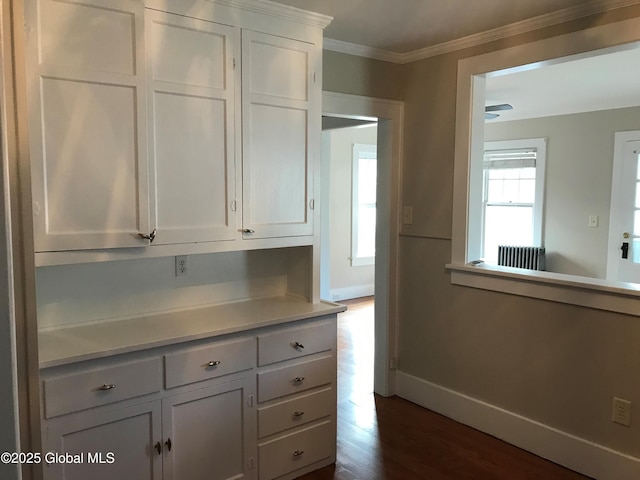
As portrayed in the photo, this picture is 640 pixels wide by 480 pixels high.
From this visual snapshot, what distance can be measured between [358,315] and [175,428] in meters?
3.91

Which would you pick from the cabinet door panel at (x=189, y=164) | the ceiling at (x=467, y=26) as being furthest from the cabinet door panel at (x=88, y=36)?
the ceiling at (x=467, y=26)

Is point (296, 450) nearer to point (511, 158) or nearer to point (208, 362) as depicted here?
point (208, 362)

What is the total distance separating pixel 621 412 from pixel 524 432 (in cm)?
56

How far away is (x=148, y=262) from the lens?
2.51 meters

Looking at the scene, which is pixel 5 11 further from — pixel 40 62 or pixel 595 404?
pixel 595 404

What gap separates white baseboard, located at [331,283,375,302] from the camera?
6694 millimetres

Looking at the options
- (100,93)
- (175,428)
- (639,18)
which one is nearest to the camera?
(100,93)

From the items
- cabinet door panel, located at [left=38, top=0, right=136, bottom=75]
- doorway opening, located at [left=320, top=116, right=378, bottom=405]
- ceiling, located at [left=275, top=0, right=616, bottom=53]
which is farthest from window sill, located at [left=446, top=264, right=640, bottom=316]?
doorway opening, located at [left=320, top=116, right=378, bottom=405]

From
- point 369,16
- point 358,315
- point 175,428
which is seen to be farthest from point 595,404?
point 358,315

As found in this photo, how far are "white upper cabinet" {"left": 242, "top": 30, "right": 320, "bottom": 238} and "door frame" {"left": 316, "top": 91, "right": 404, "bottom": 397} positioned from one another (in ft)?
2.92

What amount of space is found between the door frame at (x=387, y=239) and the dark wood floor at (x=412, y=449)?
252 mm

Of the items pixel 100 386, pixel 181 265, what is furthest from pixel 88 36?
pixel 100 386

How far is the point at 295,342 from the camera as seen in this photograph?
2.56 meters

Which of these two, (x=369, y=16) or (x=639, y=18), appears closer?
(x=639, y=18)
